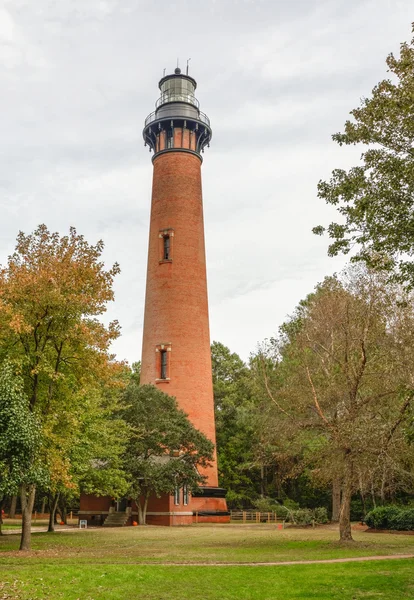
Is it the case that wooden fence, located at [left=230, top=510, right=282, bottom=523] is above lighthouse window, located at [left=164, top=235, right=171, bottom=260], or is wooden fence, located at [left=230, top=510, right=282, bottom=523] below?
below

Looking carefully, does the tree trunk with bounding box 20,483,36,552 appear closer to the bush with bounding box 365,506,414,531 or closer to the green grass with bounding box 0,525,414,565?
the green grass with bounding box 0,525,414,565

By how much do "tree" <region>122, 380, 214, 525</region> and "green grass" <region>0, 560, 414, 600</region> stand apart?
18.6 meters

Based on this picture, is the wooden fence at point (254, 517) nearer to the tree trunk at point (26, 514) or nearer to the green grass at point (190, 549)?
the green grass at point (190, 549)

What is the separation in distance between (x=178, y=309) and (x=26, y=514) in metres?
19.8

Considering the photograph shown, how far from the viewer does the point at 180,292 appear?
3878 centimetres

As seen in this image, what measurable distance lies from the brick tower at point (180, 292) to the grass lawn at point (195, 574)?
16.8 m

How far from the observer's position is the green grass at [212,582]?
1121 centimetres

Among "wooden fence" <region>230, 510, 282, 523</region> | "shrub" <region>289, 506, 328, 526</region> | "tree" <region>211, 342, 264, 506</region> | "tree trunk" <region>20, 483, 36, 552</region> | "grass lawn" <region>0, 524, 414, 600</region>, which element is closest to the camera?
"grass lawn" <region>0, 524, 414, 600</region>

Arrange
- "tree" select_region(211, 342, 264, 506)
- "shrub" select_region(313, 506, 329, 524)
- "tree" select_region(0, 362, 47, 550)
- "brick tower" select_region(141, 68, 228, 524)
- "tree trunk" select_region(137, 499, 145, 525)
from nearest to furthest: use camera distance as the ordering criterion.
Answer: "tree" select_region(0, 362, 47, 550)
"tree trunk" select_region(137, 499, 145, 525)
"shrub" select_region(313, 506, 329, 524)
"brick tower" select_region(141, 68, 228, 524)
"tree" select_region(211, 342, 264, 506)

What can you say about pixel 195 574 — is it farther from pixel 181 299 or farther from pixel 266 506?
pixel 266 506

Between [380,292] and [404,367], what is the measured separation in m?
2.83

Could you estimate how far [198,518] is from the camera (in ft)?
120

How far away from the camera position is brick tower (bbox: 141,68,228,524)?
37.9m

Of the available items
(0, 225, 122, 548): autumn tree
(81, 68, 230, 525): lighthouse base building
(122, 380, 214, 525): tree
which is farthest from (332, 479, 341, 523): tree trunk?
(0, 225, 122, 548): autumn tree
